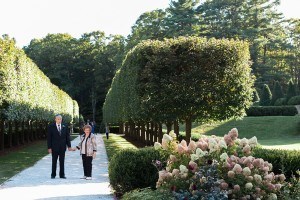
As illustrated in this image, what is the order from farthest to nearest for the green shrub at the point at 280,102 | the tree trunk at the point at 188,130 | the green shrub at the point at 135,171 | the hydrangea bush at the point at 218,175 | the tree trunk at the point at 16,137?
the green shrub at the point at 280,102, the tree trunk at the point at 16,137, the tree trunk at the point at 188,130, the green shrub at the point at 135,171, the hydrangea bush at the point at 218,175

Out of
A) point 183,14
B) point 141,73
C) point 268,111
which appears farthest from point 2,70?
point 183,14

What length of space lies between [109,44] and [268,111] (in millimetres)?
51135

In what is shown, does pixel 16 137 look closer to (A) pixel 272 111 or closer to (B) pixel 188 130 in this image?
(B) pixel 188 130

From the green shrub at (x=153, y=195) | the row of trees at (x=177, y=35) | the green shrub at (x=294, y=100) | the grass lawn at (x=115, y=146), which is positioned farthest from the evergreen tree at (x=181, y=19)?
the green shrub at (x=153, y=195)

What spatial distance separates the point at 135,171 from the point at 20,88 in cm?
2216

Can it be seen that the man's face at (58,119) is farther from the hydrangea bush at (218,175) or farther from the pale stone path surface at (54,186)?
the hydrangea bush at (218,175)

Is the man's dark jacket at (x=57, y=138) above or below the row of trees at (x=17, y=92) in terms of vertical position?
below

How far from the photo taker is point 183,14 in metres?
71.6

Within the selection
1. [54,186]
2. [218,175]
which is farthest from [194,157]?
[54,186]

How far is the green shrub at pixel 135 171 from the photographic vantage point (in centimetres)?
1043

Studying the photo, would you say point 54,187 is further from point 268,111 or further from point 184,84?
point 268,111

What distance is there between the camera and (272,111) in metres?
56.1

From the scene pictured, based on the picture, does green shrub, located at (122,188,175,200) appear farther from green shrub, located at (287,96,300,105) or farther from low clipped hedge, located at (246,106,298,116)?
green shrub, located at (287,96,300,105)

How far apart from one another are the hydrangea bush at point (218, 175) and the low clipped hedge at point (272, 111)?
49.2 metres
